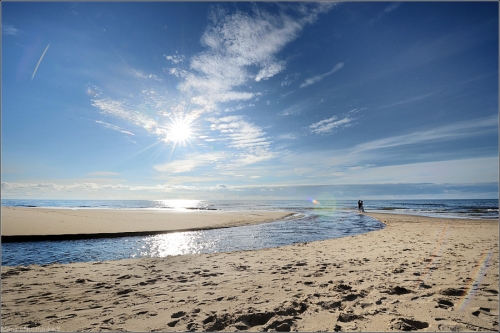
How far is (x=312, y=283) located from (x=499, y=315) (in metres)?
3.76

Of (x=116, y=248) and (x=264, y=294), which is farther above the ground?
(x=264, y=294)

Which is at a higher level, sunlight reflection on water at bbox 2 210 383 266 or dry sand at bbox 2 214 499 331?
dry sand at bbox 2 214 499 331

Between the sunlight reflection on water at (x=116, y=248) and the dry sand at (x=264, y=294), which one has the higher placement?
the dry sand at (x=264, y=294)

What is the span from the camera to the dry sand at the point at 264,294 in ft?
14.0

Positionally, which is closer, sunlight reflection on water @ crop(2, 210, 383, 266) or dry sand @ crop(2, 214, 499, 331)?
dry sand @ crop(2, 214, 499, 331)

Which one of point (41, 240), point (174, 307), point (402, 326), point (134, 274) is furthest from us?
point (41, 240)

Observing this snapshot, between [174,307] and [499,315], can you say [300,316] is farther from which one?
[499,315]

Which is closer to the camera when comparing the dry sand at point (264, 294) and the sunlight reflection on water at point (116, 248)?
the dry sand at point (264, 294)

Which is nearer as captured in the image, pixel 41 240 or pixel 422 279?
pixel 422 279

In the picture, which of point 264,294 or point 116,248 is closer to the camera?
point 264,294

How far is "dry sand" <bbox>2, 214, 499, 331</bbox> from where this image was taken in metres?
4.27

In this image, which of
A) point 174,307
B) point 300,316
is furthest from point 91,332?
point 300,316

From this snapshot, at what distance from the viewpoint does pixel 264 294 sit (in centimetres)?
566

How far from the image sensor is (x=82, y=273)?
316 inches
